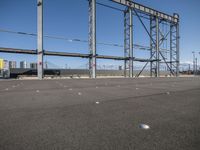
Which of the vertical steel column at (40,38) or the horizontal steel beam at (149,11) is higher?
the horizontal steel beam at (149,11)

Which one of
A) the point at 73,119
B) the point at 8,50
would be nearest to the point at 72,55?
the point at 8,50

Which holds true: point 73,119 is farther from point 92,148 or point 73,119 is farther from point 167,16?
point 167,16

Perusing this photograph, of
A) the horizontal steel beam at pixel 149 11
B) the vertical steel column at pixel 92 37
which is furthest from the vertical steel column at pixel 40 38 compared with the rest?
the horizontal steel beam at pixel 149 11

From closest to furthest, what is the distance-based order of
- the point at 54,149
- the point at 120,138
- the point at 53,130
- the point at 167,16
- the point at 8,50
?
the point at 54,149 → the point at 120,138 → the point at 53,130 → the point at 8,50 → the point at 167,16

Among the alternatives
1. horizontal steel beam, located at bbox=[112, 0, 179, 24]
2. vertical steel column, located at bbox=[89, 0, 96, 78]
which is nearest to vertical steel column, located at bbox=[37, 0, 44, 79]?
vertical steel column, located at bbox=[89, 0, 96, 78]

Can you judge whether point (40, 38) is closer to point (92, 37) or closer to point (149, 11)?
point (92, 37)

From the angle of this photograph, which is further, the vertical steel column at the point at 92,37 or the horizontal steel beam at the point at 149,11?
the horizontal steel beam at the point at 149,11

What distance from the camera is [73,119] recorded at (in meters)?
3.81

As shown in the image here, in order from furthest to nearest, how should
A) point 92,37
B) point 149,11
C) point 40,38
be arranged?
point 149,11
point 92,37
point 40,38

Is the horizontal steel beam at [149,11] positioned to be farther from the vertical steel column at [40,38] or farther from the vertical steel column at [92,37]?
the vertical steel column at [40,38]

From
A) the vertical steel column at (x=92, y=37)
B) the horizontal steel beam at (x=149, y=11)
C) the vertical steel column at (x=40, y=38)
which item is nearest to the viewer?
the vertical steel column at (x=40, y=38)

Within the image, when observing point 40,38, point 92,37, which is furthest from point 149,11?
point 40,38

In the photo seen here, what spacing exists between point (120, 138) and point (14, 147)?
1.46 m

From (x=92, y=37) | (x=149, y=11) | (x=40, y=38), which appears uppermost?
(x=149, y=11)
